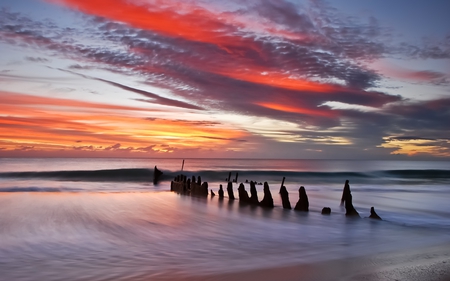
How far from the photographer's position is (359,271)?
20.8 feet

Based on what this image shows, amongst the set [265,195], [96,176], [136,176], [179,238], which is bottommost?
[179,238]

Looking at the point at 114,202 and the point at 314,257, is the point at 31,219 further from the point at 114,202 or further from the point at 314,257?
the point at 314,257

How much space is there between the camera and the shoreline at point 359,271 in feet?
19.3

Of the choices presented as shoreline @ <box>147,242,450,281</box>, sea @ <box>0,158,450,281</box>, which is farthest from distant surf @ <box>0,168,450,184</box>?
shoreline @ <box>147,242,450,281</box>

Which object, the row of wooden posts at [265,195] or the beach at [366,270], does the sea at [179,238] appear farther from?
the row of wooden posts at [265,195]

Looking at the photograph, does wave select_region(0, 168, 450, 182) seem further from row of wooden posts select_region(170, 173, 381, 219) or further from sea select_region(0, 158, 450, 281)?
sea select_region(0, 158, 450, 281)

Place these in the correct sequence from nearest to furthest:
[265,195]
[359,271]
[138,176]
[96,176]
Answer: [359,271] → [265,195] → [138,176] → [96,176]

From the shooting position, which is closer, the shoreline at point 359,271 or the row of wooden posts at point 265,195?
the shoreline at point 359,271

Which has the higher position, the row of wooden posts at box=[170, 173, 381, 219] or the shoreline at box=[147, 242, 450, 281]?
the row of wooden posts at box=[170, 173, 381, 219]

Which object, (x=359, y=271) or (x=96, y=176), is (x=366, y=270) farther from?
(x=96, y=176)

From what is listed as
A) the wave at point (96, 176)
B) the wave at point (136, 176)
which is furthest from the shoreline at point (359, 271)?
the wave at point (96, 176)

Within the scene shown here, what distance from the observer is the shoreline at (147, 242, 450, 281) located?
590cm

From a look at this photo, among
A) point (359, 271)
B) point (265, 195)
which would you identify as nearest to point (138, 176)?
point (265, 195)

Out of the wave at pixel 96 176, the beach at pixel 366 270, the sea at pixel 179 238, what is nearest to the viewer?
the beach at pixel 366 270
